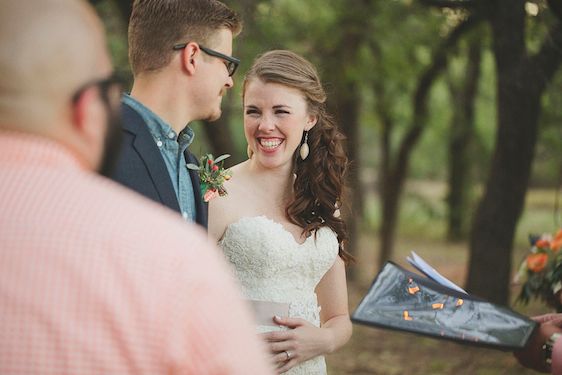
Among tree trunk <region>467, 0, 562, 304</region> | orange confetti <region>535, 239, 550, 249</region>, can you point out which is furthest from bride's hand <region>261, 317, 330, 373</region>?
tree trunk <region>467, 0, 562, 304</region>

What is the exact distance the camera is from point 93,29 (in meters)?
1.21

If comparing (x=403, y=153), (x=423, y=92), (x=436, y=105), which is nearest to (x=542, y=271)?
(x=423, y=92)

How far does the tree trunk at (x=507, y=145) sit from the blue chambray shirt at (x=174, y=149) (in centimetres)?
466

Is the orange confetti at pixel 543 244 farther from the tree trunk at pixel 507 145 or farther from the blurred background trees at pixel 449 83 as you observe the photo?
the tree trunk at pixel 507 145

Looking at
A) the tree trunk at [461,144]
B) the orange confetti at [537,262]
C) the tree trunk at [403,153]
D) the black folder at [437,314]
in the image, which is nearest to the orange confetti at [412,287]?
the black folder at [437,314]

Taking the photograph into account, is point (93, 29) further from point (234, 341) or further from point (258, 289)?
point (258, 289)

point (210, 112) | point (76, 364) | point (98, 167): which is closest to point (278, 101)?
point (210, 112)

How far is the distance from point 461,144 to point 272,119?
554 inches

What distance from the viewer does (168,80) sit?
105 inches

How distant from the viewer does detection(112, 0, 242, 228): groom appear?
259 centimetres

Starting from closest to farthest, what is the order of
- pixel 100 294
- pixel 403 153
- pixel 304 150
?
1. pixel 100 294
2. pixel 304 150
3. pixel 403 153

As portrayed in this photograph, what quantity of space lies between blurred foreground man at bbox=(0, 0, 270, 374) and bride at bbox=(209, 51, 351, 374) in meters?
2.13

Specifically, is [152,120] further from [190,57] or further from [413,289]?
[413,289]

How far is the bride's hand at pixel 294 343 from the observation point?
3178 millimetres
